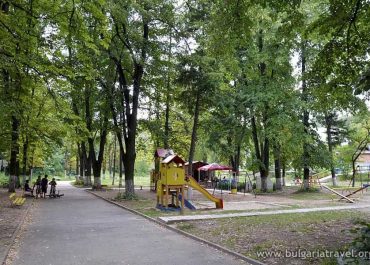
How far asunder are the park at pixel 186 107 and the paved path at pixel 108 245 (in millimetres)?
42

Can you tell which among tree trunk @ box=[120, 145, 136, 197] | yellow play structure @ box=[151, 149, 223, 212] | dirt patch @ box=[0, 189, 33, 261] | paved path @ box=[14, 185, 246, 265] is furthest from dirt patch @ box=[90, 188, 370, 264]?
tree trunk @ box=[120, 145, 136, 197]

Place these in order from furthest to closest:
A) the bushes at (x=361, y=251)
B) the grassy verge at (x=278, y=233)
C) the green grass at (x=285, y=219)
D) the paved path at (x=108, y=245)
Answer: the green grass at (x=285, y=219), the grassy verge at (x=278, y=233), the paved path at (x=108, y=245), the bushes at (x=361, y=251)

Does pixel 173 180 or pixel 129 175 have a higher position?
pixel 129 175

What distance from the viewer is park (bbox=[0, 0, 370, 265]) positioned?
9.60 metres

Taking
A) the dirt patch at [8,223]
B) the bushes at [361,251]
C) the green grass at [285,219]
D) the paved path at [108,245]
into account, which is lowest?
the paved path at [108,245]

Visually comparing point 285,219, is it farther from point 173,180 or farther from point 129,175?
point 129,175

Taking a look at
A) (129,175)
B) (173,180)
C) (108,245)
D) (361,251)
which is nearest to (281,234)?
(108,245)

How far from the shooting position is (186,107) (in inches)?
1157

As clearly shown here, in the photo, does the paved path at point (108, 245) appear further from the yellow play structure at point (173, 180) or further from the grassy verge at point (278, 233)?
the yellow play structure at point (173, 180)

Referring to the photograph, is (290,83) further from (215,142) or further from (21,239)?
(21,239)

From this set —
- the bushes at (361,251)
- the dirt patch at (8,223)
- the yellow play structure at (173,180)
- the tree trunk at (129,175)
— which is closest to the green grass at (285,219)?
the yellow play structure at (173,180)

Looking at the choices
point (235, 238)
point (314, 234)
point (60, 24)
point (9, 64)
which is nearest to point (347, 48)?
point (314, 234)

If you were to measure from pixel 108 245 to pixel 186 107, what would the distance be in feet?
65.6

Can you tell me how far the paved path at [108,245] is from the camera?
8.44 m
